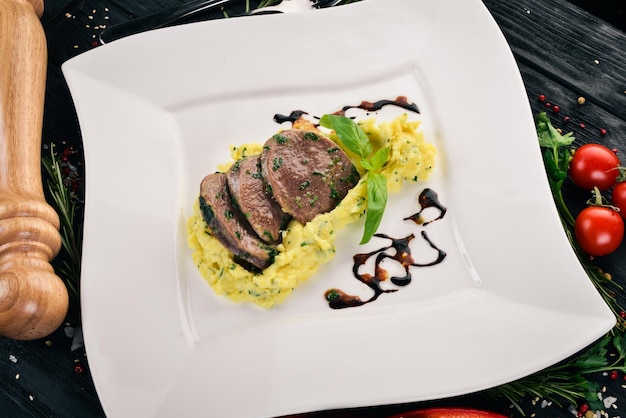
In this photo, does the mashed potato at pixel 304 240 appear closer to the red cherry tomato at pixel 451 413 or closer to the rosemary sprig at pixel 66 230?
the rosemary sprig at pixel 66 230

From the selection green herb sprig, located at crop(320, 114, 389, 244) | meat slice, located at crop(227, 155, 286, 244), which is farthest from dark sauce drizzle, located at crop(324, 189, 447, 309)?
meat slice, located at crop(227, 155, 286, 244)

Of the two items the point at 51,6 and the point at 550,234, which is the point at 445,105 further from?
the point at 51,6

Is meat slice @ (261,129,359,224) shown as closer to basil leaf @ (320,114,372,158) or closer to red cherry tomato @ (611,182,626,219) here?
basil leaf @ (320,114,372,158)

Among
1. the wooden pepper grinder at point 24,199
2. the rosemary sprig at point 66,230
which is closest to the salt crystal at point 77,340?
the rosemary sprig at point 66,230

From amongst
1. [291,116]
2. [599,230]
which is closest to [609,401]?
[599,230]

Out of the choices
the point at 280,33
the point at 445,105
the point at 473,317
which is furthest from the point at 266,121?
the point at 473,317
